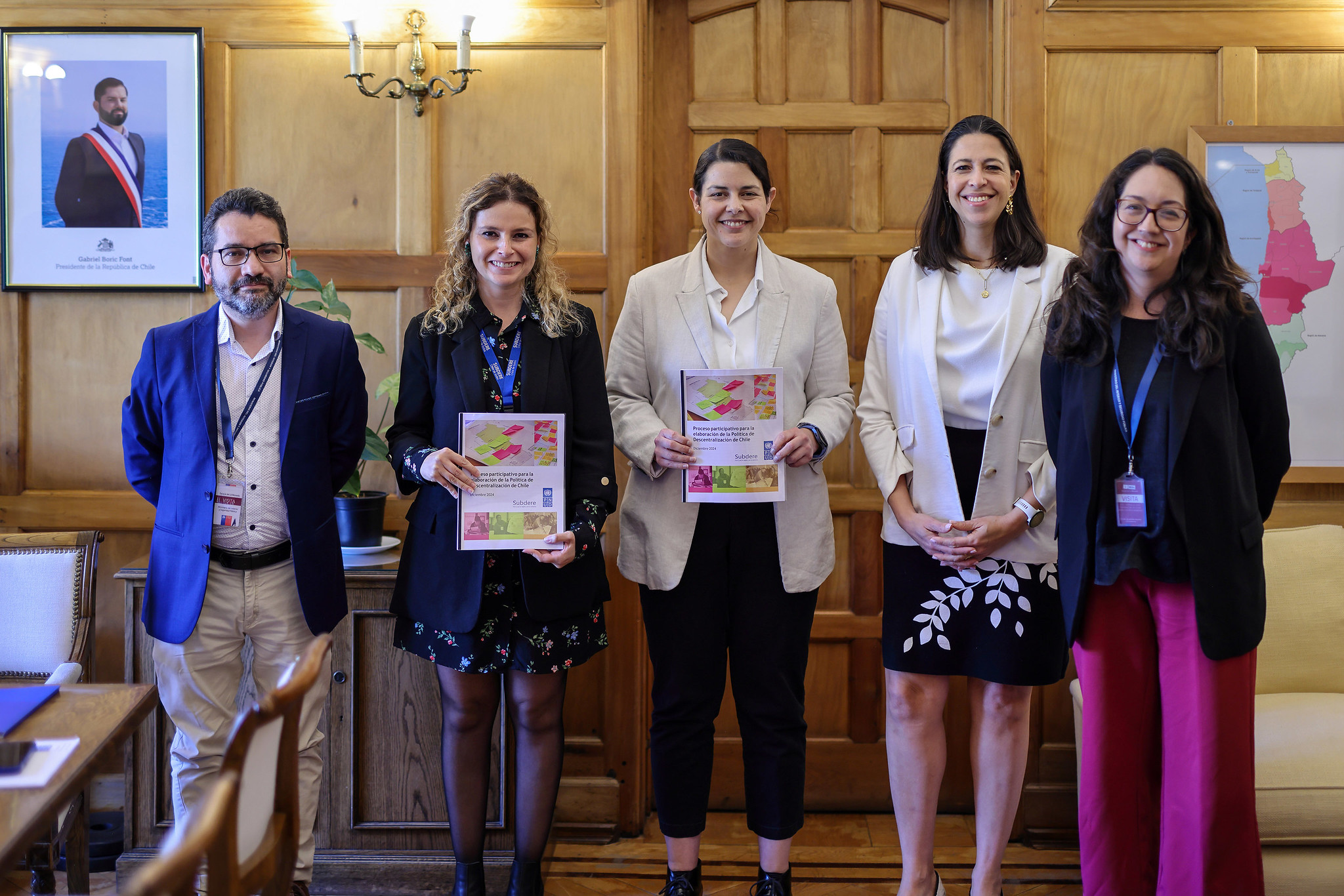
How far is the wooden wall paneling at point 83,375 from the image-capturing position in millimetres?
3160

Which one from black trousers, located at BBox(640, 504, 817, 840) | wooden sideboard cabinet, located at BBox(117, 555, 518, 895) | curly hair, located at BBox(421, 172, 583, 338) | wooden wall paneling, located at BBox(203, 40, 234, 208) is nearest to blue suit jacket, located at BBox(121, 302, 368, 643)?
curly hair, located at BBox(421, 172, 583, 338)

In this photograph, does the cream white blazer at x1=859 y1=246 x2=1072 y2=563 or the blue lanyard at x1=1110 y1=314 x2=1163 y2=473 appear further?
the cream white blazer at x1=859 y1=246 x2=1072 y2=563

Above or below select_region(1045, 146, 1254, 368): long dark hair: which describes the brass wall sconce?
above

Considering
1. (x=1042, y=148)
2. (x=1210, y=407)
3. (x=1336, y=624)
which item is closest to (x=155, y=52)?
(x=1042, y=148)

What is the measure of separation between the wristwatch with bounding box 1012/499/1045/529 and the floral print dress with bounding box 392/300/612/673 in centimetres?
98

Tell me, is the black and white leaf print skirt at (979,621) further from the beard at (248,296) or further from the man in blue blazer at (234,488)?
the beard at (248,296)

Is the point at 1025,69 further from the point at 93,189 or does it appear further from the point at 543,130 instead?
the point at 93,189

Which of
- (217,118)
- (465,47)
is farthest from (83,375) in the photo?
(465,47)

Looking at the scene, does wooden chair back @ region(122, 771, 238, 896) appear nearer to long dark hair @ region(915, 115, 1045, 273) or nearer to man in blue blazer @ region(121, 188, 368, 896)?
man in blue blazer @ region(121, 188, 368, 896)

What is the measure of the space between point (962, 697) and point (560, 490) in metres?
1.75

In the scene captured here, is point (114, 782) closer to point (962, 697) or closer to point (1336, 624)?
point (962, 697)

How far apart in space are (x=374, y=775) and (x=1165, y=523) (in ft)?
6.98

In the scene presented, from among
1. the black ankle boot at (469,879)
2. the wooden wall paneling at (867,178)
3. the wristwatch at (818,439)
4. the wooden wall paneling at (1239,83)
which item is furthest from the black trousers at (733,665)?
the wooden wall paneling at (1239,83)

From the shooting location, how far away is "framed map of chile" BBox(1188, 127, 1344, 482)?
3039mm
